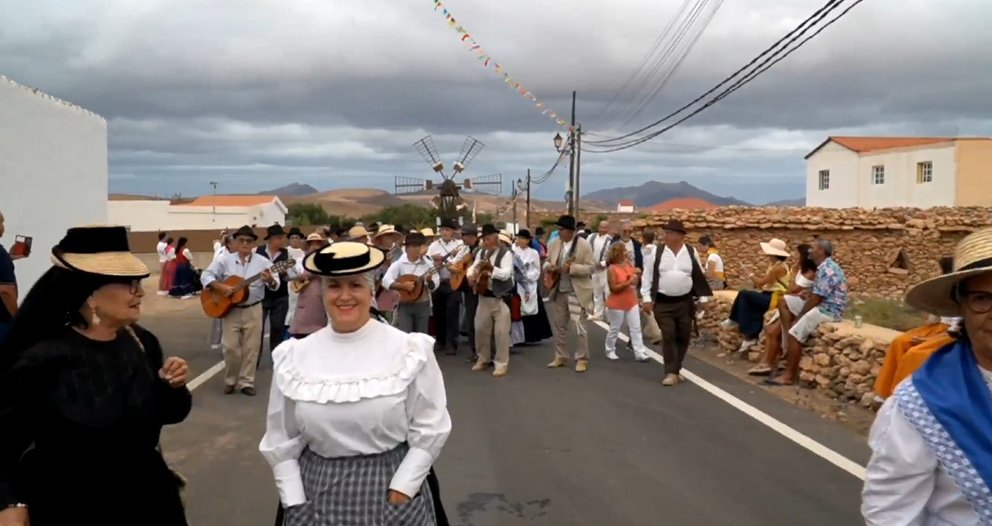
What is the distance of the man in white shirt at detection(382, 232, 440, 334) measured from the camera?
11.3 meters

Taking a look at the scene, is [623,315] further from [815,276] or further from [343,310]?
[343,310]

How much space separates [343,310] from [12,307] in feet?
15.2

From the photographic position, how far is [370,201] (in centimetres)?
18775

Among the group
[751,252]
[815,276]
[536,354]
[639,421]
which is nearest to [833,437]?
[639,421]

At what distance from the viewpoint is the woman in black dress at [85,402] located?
3029 mm

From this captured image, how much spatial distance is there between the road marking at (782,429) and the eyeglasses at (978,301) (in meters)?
4.36

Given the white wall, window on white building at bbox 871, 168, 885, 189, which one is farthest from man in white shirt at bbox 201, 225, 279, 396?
the white wall

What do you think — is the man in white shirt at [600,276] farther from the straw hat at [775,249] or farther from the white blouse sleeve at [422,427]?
the white blouse sleeve at [422,427]

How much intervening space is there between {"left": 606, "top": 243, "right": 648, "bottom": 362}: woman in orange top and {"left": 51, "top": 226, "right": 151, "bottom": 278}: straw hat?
30.3ft

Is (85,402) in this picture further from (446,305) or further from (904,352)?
(446,305)

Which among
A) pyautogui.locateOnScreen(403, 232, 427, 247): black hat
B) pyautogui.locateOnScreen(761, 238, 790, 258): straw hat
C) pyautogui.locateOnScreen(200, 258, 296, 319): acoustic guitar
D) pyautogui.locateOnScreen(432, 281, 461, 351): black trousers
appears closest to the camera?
pyautogui.locateOnScreen(200, 258, 296, 319): acoustic guitar

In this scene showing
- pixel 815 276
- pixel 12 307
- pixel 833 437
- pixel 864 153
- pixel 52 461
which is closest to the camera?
pixel 52 461

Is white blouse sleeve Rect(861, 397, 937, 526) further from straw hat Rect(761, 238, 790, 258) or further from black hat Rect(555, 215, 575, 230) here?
black hat Rect(555, 215, 575, 230)

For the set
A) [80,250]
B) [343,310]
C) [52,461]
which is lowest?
[52,461]
